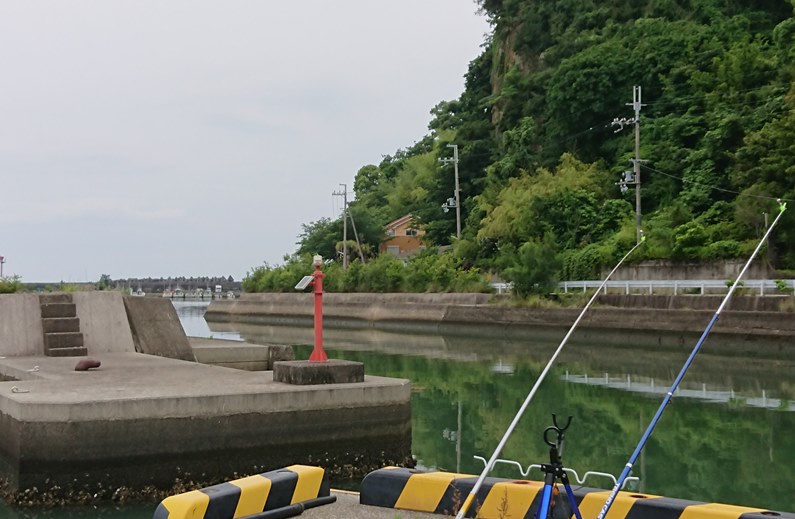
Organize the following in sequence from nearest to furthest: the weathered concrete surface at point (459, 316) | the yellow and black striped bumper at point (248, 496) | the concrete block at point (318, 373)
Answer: the yellow and black striped bumper at point (248, 496) < the concrete block at point (318, 373) < the weathered concrete surface at point (459, 316)

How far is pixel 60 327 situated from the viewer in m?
15.8

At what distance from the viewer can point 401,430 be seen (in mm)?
10930

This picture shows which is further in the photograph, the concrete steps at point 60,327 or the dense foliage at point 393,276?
the dense foliage at point 393,276

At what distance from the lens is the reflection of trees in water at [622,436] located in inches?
439

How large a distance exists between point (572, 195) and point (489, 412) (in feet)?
108

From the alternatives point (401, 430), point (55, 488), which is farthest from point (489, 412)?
point (55, 488)

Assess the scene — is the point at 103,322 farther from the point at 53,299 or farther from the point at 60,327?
the point at 53,299

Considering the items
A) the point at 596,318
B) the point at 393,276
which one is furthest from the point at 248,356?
the point at 393,276

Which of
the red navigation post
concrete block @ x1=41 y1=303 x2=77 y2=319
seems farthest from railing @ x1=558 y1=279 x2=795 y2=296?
the red navigation post

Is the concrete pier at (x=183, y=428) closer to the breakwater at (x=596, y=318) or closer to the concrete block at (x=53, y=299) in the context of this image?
the concrete block at (x=53, y=299)

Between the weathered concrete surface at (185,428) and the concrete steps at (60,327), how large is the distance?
4.22 m

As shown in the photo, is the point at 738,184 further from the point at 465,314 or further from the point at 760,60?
the point at 465,314

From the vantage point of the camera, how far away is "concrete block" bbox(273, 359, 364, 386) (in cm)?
1069

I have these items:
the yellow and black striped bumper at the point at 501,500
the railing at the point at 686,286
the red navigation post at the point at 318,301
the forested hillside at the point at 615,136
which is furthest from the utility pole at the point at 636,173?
the yellow and black striped bumper at the point at 501,500
